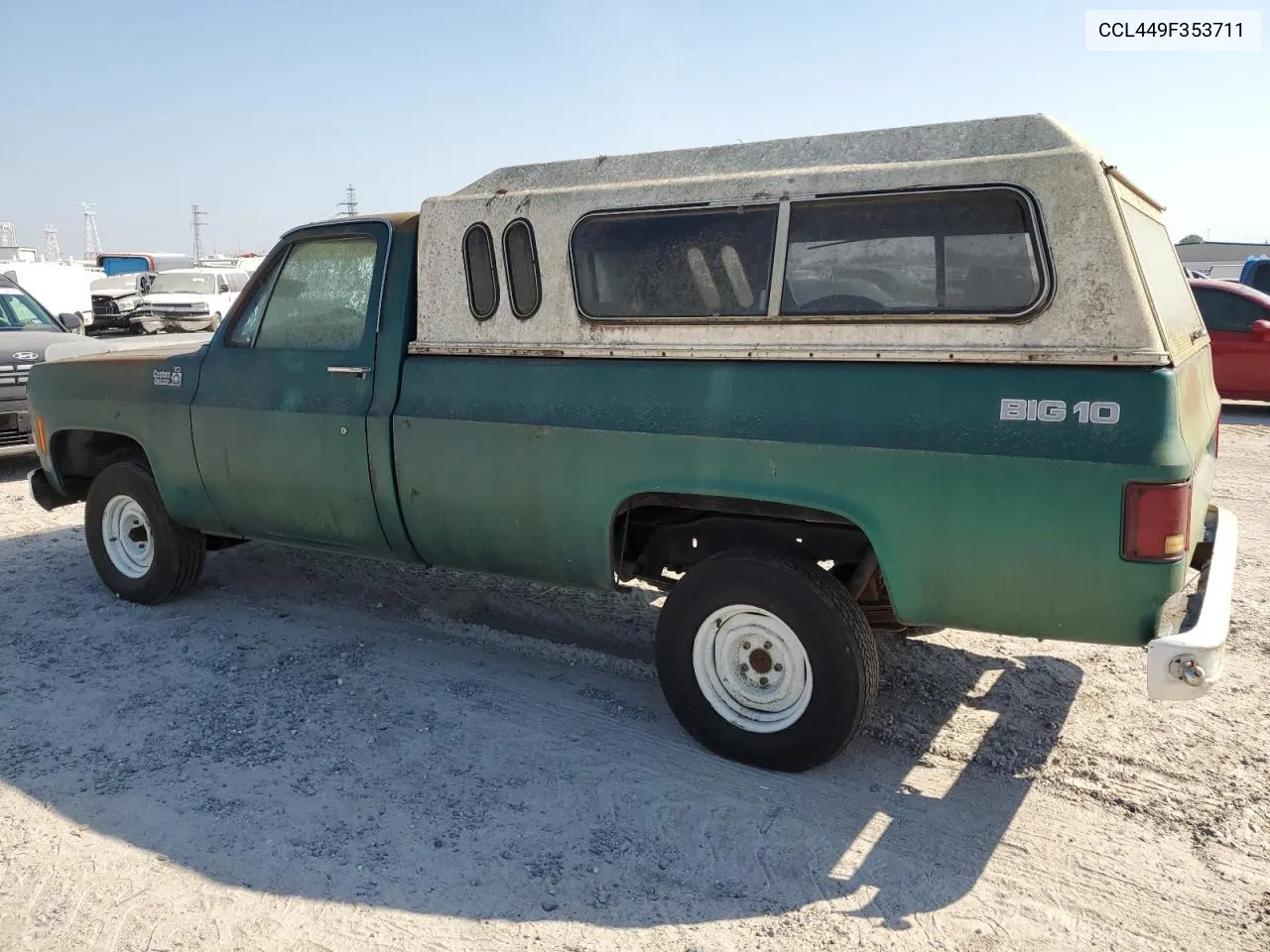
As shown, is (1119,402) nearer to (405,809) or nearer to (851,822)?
(851,822)

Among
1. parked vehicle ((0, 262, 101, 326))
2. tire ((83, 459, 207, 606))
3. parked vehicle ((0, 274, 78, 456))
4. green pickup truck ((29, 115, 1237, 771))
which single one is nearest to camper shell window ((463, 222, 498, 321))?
green pickup truck ((29, 115, 1237, 771))

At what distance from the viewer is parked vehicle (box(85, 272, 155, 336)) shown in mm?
23688

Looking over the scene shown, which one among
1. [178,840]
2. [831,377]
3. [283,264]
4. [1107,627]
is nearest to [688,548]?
[831,377]

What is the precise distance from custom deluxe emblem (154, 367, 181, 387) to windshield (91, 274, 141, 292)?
21650mm

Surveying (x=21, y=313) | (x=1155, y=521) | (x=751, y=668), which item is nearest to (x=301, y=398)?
(x=751, y=668)

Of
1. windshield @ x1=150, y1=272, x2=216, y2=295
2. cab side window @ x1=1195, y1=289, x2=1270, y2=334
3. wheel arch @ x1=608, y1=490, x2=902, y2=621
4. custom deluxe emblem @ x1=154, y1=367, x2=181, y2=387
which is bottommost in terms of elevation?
wheel arch @ x1=608, y1=490, x2=902, y2=621

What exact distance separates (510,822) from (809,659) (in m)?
1.17

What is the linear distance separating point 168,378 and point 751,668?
3.37 m

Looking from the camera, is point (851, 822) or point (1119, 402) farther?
point (851, 822)

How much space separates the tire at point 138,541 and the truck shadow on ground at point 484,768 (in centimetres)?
17

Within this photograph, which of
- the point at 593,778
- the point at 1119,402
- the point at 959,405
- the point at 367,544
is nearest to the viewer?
the point at 1119,402

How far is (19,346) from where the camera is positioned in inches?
360

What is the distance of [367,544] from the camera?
4.64 metres

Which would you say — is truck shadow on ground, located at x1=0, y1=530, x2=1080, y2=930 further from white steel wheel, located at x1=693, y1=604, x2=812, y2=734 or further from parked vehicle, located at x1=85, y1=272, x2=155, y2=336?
parked vehicle, located at x1=85, y1=272, x2=155, y2=336
